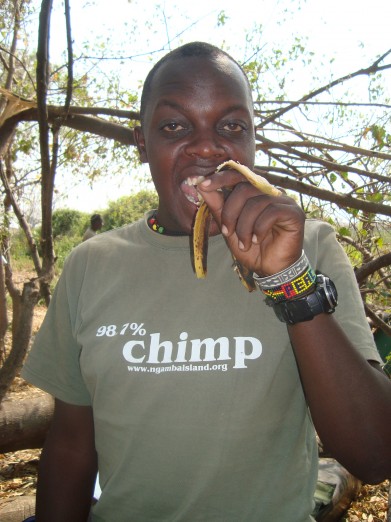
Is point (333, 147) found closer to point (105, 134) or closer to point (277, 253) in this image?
point (105, 134)

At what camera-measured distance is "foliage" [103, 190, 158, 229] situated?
57.3 feet

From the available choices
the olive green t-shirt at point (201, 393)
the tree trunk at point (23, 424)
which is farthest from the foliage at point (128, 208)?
the olive green t-shirt at point (201, 393)

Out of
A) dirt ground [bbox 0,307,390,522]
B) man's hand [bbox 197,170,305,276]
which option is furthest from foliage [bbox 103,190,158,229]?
man's hand [bbox 197,170,305,276]

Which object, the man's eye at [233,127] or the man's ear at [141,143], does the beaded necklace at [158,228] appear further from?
the man's eye at [233,127]

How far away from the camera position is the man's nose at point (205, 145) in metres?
1.38

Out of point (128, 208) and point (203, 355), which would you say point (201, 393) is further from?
point (128, 208)

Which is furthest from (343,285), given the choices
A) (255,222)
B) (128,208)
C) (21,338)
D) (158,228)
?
(128,208)

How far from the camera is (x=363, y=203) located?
10.6 ft

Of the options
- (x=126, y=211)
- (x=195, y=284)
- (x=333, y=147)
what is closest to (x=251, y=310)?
(x=195, y=284)

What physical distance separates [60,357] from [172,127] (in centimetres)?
79

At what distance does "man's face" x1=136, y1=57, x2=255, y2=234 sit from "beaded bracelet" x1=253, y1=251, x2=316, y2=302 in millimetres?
356

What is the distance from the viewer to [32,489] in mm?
3730

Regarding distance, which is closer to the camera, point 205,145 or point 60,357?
point 205,145

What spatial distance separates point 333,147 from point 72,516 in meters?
2.62
